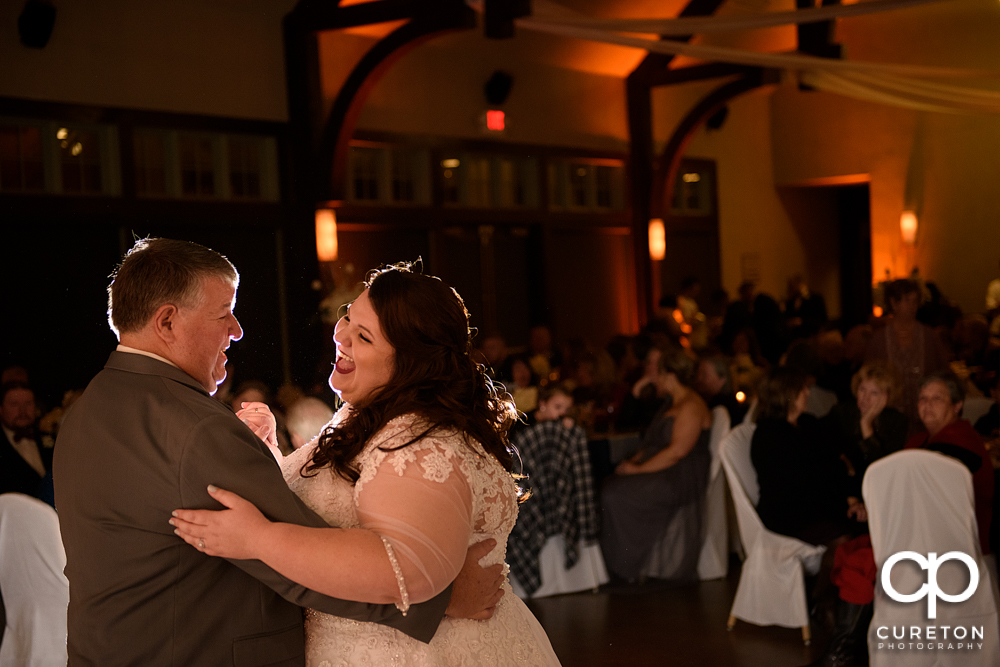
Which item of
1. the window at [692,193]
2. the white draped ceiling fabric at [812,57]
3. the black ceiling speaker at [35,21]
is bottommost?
the window at [692,193]

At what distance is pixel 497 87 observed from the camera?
9.82m

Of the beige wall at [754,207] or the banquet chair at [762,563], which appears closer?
the banquet chair at [762,563]

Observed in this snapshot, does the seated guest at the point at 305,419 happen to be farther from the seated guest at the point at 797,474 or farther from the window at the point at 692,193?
the window at the point at 692,193

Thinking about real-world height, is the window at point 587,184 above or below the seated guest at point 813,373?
above

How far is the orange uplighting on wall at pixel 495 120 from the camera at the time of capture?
970 centimetres

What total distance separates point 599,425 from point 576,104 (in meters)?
5.80

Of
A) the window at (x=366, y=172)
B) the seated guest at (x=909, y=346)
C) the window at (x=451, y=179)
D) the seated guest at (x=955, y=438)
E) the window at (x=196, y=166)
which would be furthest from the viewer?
the window at (x=451, y=179)

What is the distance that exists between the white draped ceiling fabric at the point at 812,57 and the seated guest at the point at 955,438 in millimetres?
2595

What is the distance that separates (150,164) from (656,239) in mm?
6036

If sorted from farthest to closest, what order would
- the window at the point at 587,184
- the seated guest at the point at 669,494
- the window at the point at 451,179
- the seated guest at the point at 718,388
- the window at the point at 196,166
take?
the window at the point at 587,184 → the window at the point at 451,179 → the window at the point at 196,166 → the seated guest at the point at 718,388 → the seated guest at the point at 669,494

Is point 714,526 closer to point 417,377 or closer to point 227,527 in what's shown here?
point 417,377

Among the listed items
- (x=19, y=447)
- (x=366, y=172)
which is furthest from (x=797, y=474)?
(x=366, y=172)

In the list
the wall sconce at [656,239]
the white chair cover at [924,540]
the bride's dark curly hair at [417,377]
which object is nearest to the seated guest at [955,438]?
the white chair cover at [924,540]

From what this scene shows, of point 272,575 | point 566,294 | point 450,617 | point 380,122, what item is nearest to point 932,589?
point 450,617
